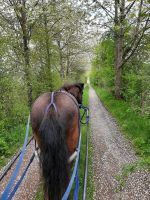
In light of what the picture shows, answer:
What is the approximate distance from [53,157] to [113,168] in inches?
113

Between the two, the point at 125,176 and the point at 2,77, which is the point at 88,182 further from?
the point at 2,77

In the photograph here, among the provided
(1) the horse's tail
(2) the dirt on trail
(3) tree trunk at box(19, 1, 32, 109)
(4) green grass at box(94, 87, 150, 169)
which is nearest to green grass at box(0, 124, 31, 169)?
(2) the dirt on trail

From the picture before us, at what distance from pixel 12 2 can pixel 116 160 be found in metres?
9.03

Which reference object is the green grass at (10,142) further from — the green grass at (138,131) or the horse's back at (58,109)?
the green grass at (138,131)

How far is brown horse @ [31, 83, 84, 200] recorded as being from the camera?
313 centimetres

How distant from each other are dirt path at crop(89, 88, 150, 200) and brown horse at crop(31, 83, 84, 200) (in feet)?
4.81

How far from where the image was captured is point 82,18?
42.2 ft

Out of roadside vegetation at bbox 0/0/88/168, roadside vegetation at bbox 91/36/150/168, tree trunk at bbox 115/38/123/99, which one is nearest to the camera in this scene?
roadside vegetation at bbox 91/36/150/168

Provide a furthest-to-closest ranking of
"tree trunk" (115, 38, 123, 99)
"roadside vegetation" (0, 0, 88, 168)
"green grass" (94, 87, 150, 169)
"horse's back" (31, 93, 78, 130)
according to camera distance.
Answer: "tree trunk" (115, 38, 123, 99) → "roadside vegetation" (0, 0, 88, 168) → "green grass" (94, 87, 150, 169) → "horse's back" (31, 93, 78, 130)

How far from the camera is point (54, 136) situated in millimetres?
3107

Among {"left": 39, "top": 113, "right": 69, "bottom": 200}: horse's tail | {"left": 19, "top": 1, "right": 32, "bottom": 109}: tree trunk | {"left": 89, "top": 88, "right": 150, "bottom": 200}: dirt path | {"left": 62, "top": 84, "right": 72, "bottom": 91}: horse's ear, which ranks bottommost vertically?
{"left": 89, "top": 88, "right": 150, "bottom": 200}: dirt path

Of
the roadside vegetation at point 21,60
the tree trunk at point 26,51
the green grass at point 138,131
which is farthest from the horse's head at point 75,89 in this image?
the tree trunk at point 26,51

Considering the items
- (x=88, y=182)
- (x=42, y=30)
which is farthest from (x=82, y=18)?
(x=88, y=182)

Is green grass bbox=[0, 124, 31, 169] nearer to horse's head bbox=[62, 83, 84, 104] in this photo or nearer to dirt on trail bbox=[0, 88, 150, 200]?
dirt on trail bbox=[0, 88, 150, 200]
